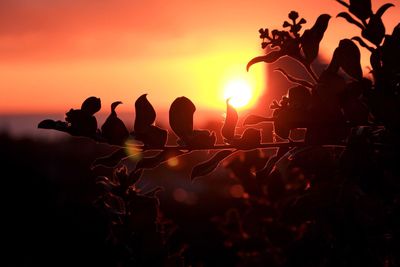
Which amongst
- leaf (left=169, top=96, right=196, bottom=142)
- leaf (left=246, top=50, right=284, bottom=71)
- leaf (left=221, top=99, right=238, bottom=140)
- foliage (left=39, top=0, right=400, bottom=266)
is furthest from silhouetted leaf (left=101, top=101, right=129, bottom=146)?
leaf (left=246, top=50, right=284, bottom=71)

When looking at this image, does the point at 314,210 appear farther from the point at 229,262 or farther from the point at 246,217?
the point at 229,262

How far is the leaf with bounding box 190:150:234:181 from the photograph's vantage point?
198 cm

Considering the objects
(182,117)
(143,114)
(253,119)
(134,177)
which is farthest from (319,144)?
(134,177)

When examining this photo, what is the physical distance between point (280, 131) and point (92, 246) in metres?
10.1

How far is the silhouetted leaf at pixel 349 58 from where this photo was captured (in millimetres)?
1787

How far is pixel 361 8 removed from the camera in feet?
5.98

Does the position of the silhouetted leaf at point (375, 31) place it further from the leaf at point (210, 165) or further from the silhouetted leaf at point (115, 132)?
the silhouetted leaf at point (115, 132)

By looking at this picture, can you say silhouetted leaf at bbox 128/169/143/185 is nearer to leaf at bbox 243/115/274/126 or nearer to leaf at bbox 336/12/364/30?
leaf at bbox 243/115/274/126

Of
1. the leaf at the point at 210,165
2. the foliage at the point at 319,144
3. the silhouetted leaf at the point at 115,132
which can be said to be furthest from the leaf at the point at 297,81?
the silhouetted leaf at the point at 115,132

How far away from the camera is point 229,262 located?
8.88m

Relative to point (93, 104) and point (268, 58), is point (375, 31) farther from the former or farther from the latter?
point (93, 104)

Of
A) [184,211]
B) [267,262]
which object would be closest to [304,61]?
[267,262]

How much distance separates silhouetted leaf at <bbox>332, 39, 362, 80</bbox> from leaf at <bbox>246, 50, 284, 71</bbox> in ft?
0.69

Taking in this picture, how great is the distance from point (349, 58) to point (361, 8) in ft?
0.48
